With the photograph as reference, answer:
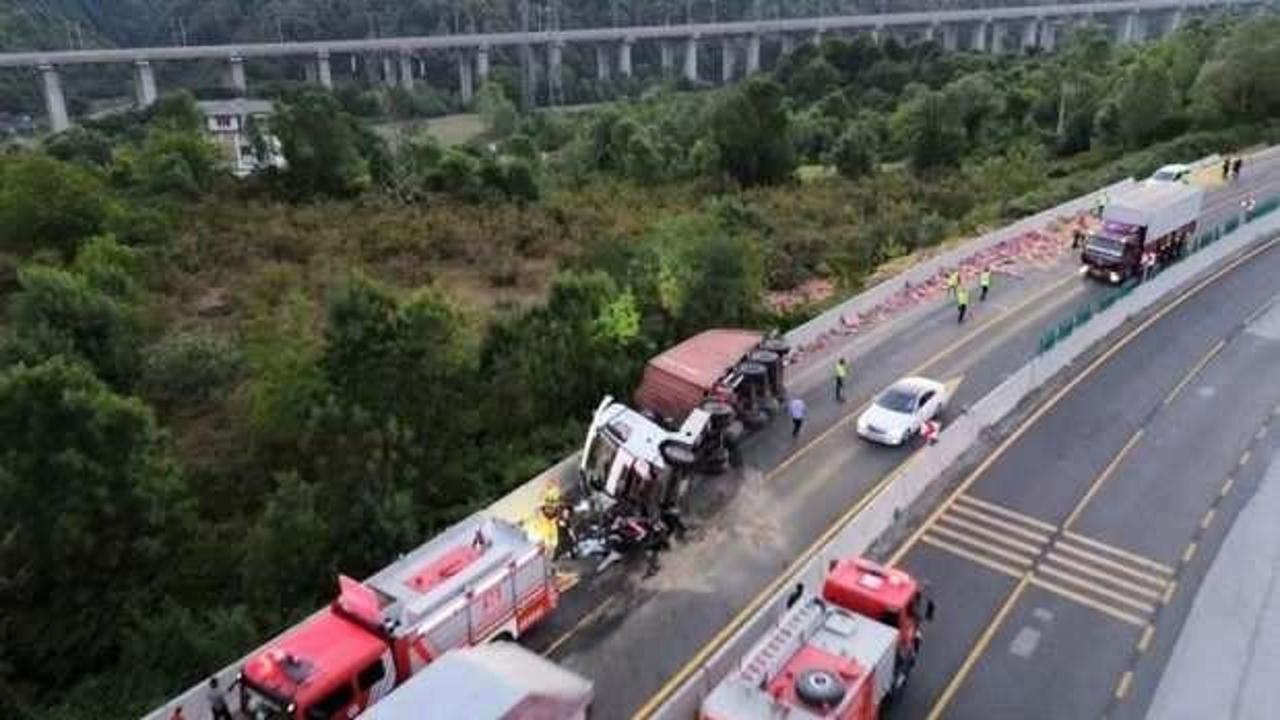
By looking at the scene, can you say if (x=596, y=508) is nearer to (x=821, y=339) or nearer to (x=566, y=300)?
(x=566, y=300)

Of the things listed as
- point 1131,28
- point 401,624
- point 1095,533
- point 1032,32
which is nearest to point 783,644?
point 401,624

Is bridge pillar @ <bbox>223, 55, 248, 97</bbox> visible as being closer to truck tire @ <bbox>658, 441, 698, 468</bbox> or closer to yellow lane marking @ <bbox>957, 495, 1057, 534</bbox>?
truck tire @ <bbox>658, 441, 698, 468</bbox>

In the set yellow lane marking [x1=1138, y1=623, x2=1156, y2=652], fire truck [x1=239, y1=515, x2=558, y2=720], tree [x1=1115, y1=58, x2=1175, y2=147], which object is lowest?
yellow lane marking [x1=1138, y1=623, x2=1156, y2=652]

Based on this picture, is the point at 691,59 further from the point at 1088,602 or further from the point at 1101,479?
the point at 1088,602

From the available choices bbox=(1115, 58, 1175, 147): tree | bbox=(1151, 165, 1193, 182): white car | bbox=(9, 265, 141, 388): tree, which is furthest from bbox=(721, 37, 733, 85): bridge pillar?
bbox=(9, 265, 141, 388): tree

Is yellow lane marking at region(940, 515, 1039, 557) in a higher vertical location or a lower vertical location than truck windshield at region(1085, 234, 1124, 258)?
lower
